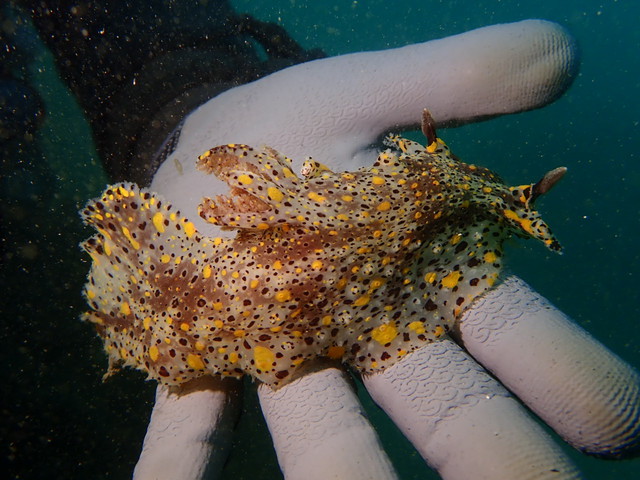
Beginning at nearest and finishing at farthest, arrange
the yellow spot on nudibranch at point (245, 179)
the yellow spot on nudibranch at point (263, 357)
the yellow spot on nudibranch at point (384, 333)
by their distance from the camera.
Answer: the yellow spot on nudibranch at point (245, 179)
the yellow spot on nudibranch at point (263, 357)
the yellow spot on nudibranch at point (384, 333)

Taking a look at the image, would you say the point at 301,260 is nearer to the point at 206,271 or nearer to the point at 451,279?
the point at 206,271

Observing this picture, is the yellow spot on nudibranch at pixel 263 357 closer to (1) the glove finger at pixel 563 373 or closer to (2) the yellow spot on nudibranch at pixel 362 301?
(2) the yellow spot on nudibranch at pixel 362 301

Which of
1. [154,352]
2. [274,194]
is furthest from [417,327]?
[154,352]

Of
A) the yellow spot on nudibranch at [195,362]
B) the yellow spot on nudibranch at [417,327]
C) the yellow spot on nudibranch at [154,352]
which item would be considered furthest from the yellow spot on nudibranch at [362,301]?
the yellow spot on nudibranch at [154,352]

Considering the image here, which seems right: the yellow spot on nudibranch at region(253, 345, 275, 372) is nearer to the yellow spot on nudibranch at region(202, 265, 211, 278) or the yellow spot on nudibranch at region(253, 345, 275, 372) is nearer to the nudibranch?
the nudibranch

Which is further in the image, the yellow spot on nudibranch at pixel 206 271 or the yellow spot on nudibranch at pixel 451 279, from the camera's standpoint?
the yellow spot on nudibranch at pixel 451 279

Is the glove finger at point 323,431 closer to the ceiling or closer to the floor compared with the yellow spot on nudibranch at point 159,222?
closer to the floor

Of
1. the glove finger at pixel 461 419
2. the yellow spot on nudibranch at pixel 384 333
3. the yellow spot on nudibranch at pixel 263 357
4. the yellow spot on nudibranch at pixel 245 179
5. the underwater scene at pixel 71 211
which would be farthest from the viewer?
the underwater scene at pixel 71 211

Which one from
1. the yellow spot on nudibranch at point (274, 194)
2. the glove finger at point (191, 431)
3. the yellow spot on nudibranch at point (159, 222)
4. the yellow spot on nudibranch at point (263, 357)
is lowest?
the glove finger at point (191, 431)

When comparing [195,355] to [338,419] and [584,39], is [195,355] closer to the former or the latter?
[338,419]
